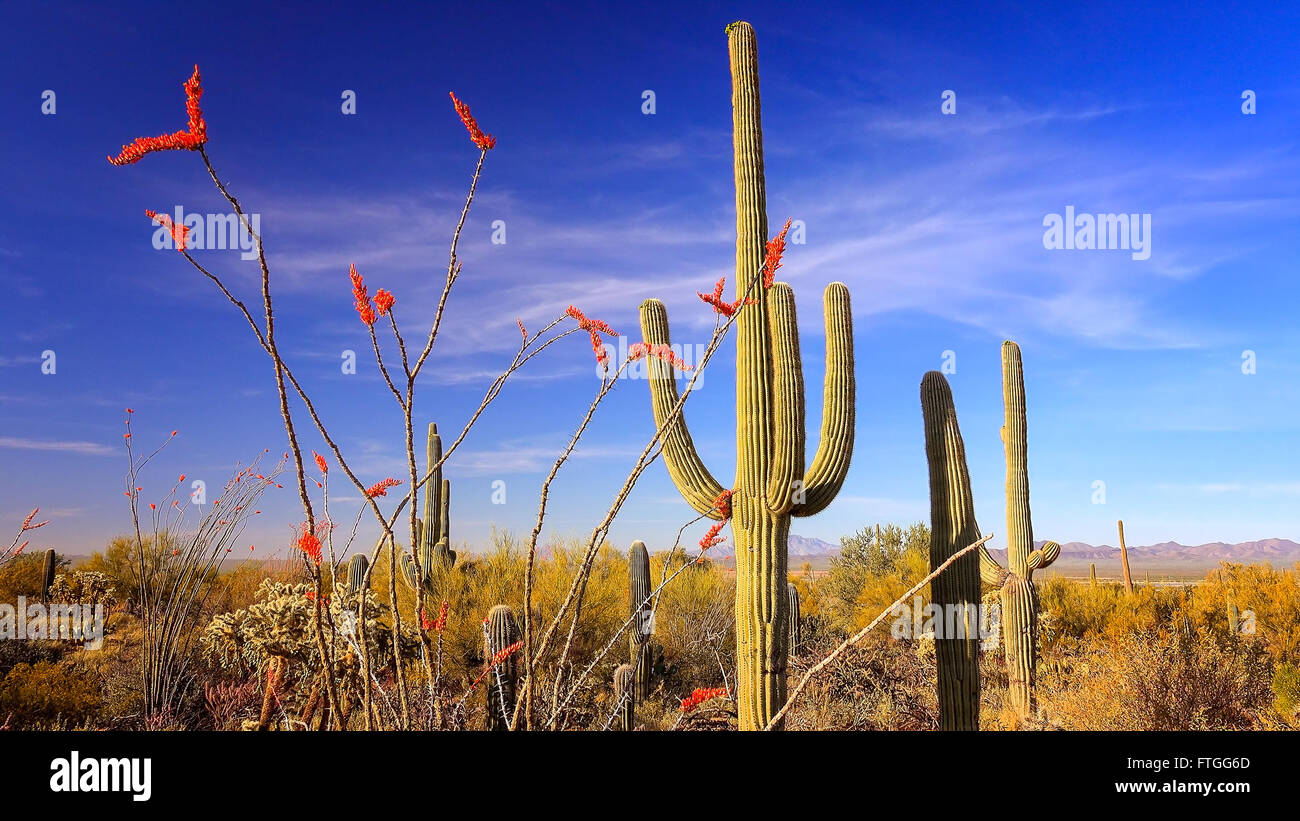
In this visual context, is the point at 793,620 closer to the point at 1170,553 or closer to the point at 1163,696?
the point at 1163,696

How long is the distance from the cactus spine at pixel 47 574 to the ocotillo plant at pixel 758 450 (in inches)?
473

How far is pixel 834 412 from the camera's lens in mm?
6586

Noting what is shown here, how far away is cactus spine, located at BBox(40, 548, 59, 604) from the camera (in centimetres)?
1260

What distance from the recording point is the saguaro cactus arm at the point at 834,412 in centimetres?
614

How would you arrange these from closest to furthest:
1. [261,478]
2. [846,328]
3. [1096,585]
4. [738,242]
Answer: [261,478]
[738,242]
[846,328]
[1096,585]

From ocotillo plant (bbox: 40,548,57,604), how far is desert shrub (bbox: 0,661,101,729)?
561cm

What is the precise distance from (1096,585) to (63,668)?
57.2 feet

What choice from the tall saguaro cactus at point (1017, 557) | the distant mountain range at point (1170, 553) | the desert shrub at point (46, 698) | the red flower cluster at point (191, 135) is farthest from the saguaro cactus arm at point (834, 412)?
the distant mountain range at point (1170, 553)

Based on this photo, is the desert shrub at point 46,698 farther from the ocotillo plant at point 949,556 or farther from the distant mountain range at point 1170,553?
the distant mountain range at point 1170,553

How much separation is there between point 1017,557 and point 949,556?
12.4 ft

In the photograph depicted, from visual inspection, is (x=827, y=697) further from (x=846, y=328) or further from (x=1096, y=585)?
(x=1096, y=585)

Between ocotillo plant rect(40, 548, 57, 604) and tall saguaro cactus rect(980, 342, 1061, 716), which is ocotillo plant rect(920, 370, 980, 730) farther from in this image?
ocotillo plant rect(40, 548, 57, 604)

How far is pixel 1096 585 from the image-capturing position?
16234 millimetres
